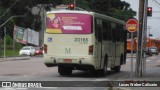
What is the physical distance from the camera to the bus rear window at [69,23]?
25.6 meters

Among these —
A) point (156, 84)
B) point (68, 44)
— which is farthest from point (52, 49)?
point (156, 84)

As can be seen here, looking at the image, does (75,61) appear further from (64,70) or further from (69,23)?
(64,70)

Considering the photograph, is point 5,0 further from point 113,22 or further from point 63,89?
point 63,89

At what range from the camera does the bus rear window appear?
2561cm

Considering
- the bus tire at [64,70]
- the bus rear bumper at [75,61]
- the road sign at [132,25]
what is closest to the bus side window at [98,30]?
the bus rear bumper at [75,61]

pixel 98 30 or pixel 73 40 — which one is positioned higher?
pixel 98 30

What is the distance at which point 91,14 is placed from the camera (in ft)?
84.1

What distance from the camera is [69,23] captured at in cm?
2584

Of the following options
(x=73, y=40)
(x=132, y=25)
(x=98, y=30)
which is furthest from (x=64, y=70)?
(x=132, y=25)

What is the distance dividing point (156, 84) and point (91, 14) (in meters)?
6.53

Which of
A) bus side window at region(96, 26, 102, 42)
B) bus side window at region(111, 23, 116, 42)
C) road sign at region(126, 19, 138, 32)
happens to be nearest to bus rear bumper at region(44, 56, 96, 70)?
bus side window at region(96, 26, 102, 42)

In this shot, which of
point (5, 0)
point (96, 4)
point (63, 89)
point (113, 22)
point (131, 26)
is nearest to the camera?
point (63, 89)

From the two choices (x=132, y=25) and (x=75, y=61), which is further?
(x=75, y=61)

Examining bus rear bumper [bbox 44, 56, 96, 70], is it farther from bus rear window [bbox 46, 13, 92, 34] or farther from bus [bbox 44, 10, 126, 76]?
bus rear window [bbox 46, 13, 92, 34]
